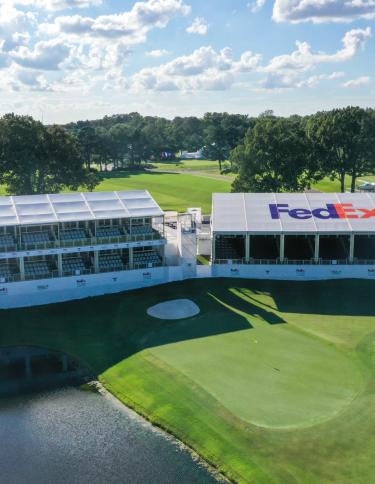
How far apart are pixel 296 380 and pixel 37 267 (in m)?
29.0

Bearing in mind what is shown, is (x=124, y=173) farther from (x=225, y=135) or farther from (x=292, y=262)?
(x=292, y=262)

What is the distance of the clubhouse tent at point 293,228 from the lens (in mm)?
58281

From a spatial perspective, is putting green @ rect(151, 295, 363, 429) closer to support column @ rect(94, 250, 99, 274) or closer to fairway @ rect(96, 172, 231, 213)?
support column @ rect(94, 250, 99, 274)

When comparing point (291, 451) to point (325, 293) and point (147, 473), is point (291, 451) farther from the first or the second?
point (325, 293)

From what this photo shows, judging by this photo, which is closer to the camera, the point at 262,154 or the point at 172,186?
the point at 262,154

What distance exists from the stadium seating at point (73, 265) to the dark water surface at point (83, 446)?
20.3m

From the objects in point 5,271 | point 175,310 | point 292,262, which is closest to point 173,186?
point 292,262

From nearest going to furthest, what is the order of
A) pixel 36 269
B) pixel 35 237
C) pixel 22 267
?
1. pixel 22 267
2. pixel 36 269
3. pixel 35 237

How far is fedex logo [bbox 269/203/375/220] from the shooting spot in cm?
6088

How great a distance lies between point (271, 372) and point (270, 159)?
55.5 metres

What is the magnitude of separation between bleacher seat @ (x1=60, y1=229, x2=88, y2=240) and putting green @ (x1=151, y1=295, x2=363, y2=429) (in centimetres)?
1624

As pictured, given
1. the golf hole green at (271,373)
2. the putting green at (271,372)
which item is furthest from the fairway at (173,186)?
the golf hole green at (271,373)

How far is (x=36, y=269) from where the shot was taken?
5384cm

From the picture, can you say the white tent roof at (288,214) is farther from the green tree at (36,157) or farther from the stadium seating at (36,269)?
the green tree at (36,157)
